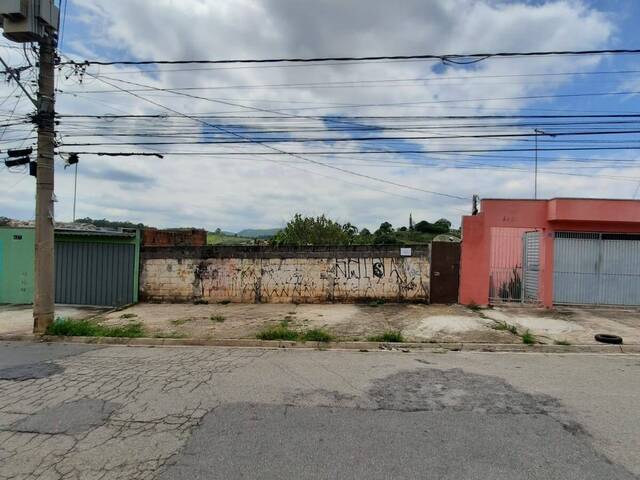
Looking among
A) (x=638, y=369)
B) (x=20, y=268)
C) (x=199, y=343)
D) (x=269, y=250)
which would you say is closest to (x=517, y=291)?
(x=638, y=369)

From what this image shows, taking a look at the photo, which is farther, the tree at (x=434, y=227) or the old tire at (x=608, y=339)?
the tree at (x=434, y=227)

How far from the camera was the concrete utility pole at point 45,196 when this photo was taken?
434 inches

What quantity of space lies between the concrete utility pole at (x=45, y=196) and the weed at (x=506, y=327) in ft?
37.0

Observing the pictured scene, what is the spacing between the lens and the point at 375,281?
1534cm

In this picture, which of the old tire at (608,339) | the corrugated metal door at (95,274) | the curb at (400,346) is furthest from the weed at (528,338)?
the corrugated metal door at (95,274)

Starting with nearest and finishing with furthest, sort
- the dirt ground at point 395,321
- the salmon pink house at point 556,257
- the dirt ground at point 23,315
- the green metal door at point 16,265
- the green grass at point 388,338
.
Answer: the green grass at point 388,338 < the dirt ground at point 395,321 < the dirt ground at point 23,315 < the salmon pink house at point 556,257 < the green metal door at point 16,265

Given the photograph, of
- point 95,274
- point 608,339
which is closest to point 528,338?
point 608,339

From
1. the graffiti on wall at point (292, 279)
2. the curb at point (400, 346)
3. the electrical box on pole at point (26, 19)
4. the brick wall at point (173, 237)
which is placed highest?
the electrical box on pole at point (26, 19)

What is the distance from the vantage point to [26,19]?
10.2 meters

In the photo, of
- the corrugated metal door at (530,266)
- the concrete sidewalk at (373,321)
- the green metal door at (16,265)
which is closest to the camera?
the concrete sidewalk at (373,321)

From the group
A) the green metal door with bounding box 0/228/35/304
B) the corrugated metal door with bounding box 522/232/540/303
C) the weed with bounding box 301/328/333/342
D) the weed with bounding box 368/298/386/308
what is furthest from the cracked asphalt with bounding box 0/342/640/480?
the green metal door with bounding box 0/228/35/304

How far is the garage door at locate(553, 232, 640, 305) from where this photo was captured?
47.7 feet

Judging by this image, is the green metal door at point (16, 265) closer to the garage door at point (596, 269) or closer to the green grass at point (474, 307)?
the green grass at point (474, 307)

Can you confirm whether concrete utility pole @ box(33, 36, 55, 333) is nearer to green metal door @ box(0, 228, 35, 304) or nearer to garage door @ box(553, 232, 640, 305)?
green metal door @ box(0, 228, 35, 304)
